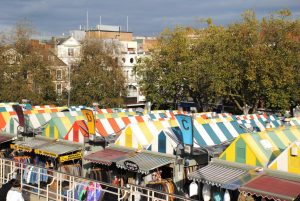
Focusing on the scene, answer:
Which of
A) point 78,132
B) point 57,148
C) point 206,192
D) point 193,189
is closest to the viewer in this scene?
point 206,192

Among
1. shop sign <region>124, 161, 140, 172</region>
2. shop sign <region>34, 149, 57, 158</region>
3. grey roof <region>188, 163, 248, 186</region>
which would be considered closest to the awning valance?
shop sign <region>34, 149, 57, 158</region>

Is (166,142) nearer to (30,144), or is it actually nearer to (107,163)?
(107,163)

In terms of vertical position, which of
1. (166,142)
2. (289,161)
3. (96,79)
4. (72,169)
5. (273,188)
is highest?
(96,79)

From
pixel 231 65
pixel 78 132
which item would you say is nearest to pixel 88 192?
pixel 78 132

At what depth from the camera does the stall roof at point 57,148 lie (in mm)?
16562

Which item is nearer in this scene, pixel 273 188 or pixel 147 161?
pixel 273 188

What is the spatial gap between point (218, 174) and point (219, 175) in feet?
0.31

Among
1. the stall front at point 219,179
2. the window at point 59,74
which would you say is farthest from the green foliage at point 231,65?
the stall front at point 219,179

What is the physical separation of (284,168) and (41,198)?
25.1 ft

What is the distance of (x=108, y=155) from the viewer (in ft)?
50.4

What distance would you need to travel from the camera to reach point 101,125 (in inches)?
710

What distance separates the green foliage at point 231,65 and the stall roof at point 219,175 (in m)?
25.6

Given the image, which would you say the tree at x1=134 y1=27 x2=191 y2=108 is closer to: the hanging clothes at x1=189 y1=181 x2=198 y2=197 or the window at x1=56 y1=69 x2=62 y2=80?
the window at x1=56 y1=69 x2=62 y2=80

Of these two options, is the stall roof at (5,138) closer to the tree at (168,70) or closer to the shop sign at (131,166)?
the shop sign at (131,166)
